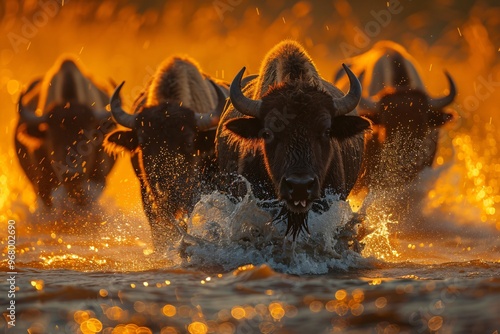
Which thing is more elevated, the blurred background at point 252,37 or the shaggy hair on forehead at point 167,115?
the blurred background at point 252,37

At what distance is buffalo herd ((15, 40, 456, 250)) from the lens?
7102 millimetres

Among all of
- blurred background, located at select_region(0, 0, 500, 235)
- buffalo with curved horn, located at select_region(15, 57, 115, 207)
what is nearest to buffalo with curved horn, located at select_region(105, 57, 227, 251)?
buffalo with curved horn, located at select_region(15, 57, 115, 207)

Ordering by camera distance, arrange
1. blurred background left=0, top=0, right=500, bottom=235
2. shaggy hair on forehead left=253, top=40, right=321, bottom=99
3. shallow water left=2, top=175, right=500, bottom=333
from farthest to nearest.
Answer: blurred background left=0, top=0, right=500, bottom=235, shaggy hair on forehead left=253, top=40, right=321, bottom=99, shallow water left=2, top=175, right=500, bottom=333

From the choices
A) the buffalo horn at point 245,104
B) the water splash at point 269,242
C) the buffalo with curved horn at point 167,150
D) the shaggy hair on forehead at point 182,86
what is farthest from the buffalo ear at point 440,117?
the buffalo horn at point 245,104

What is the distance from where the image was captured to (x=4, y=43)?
2411 centimetres

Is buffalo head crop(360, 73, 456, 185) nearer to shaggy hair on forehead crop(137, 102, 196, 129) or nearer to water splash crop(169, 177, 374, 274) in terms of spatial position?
shaggy hair on forehead crop(137, 102, 196, 129)

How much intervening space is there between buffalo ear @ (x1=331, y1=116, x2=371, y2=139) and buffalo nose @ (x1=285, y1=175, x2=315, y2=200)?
98 cm

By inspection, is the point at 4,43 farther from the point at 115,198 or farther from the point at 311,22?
the point at 115,198

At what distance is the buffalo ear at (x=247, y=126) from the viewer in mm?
7387

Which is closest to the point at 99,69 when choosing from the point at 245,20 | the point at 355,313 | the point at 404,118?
the point at 245,20

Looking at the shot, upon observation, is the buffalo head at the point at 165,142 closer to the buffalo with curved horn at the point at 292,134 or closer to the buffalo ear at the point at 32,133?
the buffalo with curved horn at the point at 292,134

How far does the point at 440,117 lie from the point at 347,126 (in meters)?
6.24

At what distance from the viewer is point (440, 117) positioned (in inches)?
525

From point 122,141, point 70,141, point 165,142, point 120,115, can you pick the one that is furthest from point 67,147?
point 165,142
